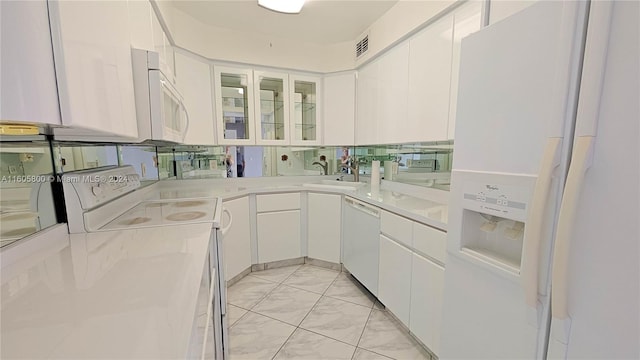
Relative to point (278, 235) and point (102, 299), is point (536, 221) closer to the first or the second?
point (102, 299)

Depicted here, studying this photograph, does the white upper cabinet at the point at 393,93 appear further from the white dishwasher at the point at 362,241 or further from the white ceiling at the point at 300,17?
the white dishwasher at the point at 362,241

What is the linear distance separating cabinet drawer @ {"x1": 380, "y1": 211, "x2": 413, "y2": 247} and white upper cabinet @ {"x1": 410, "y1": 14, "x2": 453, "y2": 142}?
0.60 meters

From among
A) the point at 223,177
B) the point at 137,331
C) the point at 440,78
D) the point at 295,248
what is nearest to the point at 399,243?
the point at 440,78

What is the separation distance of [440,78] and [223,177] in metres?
2.29

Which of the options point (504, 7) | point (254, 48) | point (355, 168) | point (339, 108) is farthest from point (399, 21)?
point (355, 168)

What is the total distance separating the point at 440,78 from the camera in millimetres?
1714

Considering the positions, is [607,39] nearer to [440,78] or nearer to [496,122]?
[496,122]

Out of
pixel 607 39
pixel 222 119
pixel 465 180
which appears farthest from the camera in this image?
pixel 222 119

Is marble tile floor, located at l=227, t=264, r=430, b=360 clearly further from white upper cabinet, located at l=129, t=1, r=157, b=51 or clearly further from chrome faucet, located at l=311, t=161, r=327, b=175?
white upper cabinet, located at l=129, t=1, r=157, b=51

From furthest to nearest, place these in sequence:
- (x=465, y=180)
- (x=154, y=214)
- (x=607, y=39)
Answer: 1. (x=154, y=214)
2. (x=465, y=180)
3. (x=607, y=39)

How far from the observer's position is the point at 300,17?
2344 millimetres

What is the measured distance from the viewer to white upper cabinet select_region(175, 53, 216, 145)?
233cm

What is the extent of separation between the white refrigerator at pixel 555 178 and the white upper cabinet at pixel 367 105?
1.45 metres

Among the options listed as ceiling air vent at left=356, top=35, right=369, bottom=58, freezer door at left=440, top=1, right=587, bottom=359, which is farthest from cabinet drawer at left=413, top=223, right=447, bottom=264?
ceiling air vent at left=356, top=35, right=369, bottom=58
